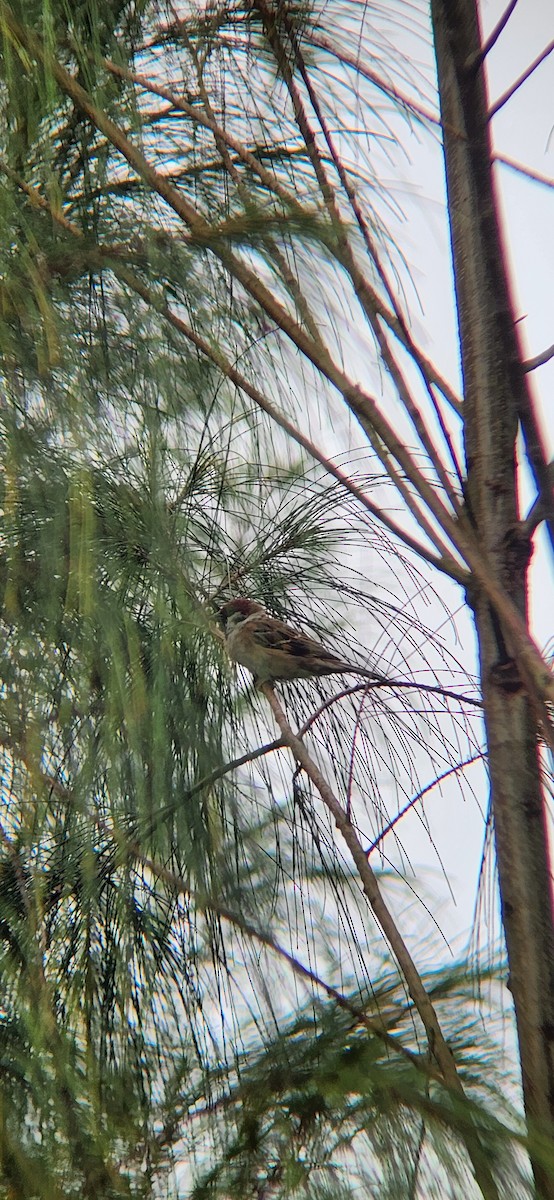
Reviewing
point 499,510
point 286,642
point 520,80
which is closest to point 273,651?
point 286,642

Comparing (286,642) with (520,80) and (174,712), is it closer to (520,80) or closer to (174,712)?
(174,712)

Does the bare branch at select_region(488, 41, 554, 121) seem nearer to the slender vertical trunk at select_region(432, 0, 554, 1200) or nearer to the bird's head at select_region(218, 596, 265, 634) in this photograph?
the slender vertical trunk at select_region(432, 0, 554, 1200)

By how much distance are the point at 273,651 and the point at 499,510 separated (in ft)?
0.62

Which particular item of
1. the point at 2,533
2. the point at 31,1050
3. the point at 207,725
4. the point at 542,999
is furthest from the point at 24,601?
the point at 542,999

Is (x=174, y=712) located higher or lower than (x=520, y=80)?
lower

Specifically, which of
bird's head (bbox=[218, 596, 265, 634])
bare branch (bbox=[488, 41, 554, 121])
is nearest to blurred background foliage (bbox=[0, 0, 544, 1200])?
bird's head (bbox=[218, 596, 265, 634])

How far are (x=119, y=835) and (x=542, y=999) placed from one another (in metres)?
0.25

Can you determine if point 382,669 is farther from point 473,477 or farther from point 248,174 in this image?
point 248,174

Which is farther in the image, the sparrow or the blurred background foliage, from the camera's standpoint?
the sparrow

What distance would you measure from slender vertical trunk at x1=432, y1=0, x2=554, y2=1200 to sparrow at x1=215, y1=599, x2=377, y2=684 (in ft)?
0.45

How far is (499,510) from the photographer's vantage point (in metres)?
0.62

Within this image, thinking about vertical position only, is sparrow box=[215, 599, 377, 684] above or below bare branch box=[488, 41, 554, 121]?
below

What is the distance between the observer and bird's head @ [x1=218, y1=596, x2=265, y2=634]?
2.44 feet

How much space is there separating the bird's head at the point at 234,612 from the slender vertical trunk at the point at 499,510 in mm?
196
